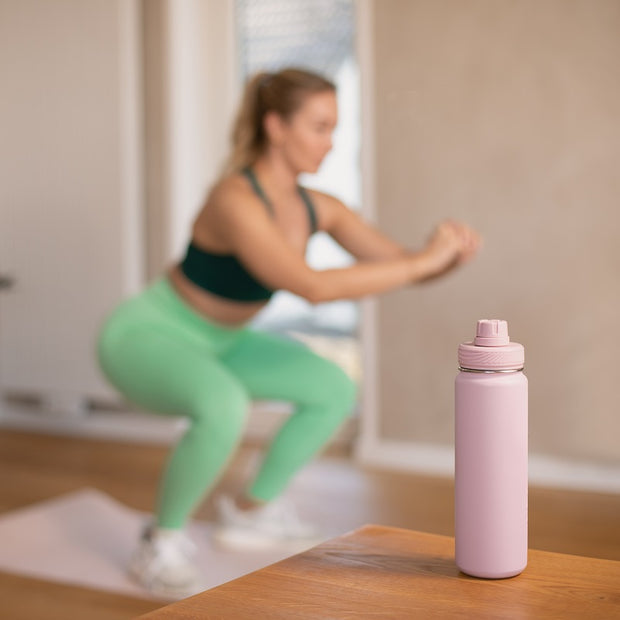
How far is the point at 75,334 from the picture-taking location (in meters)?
2.80

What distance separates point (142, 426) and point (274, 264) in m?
1.62

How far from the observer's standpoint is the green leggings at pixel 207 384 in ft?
4.80

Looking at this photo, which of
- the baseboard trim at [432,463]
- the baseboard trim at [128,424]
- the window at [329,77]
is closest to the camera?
the baseboard trim at [432,463]

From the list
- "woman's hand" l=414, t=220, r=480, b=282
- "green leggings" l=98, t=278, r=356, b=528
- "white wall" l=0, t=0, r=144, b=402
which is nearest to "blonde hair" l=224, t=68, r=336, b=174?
"green leggings" l=98, t=278, r=356, b=528

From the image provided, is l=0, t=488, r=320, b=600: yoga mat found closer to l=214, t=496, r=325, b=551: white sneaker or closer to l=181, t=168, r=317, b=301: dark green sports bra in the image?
l=214, t=496, r=325, b=551: white sneaker

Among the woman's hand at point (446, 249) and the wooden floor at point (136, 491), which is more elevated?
the woman's hand at point (446, 249)

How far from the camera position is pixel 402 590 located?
0.51 meters

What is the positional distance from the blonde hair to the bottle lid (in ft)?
3.47

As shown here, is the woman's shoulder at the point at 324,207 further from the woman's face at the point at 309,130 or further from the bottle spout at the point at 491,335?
the bottle spout at the point at 491,335

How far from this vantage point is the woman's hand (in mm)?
1219

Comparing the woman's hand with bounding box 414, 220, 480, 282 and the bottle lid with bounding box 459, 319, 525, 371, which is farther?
the woman's hand with bounding box 414, 220, 480, 282

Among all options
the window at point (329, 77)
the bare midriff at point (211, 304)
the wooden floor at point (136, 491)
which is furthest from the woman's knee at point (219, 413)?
the window at point (329, 77)

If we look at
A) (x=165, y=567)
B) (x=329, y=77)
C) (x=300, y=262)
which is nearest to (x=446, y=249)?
(x=300, y=262)

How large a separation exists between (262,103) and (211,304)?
1.20ft
